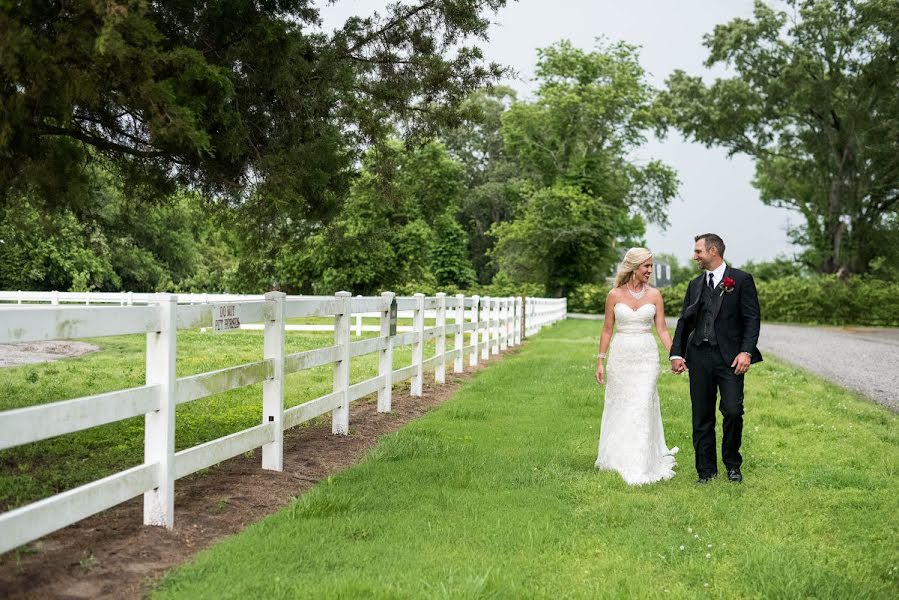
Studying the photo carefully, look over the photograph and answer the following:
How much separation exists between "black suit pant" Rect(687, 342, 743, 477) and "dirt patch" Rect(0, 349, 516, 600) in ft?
9.14

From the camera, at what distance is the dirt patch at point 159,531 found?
446 cm

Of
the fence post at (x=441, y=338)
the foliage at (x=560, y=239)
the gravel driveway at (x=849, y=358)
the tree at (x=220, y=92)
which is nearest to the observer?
the tree at (x=220, y=92)

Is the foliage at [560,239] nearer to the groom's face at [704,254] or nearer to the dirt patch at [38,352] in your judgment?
the dirt patch at [38,352]

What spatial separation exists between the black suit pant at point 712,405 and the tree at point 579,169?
5122 cm

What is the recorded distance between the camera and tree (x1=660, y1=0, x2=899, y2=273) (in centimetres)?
4859

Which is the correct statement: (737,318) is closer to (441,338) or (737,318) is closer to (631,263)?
(631,263)

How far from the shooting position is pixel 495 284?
203 feet

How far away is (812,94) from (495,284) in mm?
21903

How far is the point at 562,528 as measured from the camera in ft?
18.6

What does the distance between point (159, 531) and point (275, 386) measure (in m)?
1.99

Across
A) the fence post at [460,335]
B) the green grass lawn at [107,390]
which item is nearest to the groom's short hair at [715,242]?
the green grass lawn at [107,390]

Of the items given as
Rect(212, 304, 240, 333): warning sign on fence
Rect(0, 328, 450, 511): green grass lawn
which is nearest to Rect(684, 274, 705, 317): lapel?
Rect(212, 304, 240, 333): warning sign on fence

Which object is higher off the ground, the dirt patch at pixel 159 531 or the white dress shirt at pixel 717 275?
the white dress shirt at pixel 717 275

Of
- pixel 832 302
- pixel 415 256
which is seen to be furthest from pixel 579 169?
pixel 832 302
